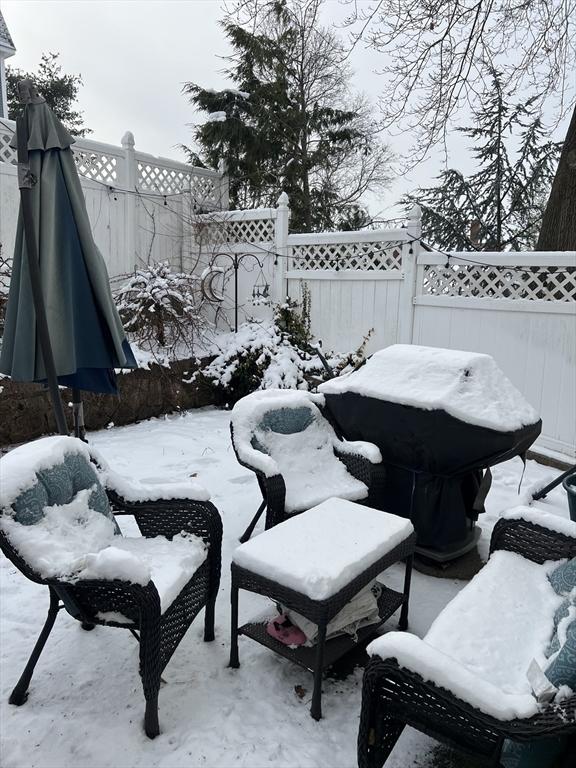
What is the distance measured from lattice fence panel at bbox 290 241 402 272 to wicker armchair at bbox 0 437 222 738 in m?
4.34

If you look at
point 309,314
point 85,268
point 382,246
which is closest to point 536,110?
point 382,246

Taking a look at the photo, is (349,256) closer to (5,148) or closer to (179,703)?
(5,148)

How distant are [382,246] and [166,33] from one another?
10.6ft

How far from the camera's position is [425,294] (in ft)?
18.5

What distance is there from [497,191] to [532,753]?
1049 centimetres


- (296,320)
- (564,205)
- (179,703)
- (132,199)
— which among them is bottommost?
(179,703)

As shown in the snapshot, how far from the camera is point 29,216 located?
251 cm

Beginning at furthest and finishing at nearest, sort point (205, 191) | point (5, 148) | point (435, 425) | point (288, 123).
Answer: point (288, 123) < point (205, 191) < point (5, 148) < point (435, 425)

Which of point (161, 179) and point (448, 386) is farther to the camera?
point (161, 179)

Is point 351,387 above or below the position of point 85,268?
below

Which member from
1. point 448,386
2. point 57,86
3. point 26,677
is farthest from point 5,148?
point 57,86

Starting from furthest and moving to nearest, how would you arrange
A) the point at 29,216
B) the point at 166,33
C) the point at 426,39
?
1. the point at 426,39
2. the point at 166,33
3. the point at 29,216

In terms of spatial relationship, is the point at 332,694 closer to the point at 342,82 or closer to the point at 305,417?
the point at 305,417

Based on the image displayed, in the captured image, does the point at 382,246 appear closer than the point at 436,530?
No
